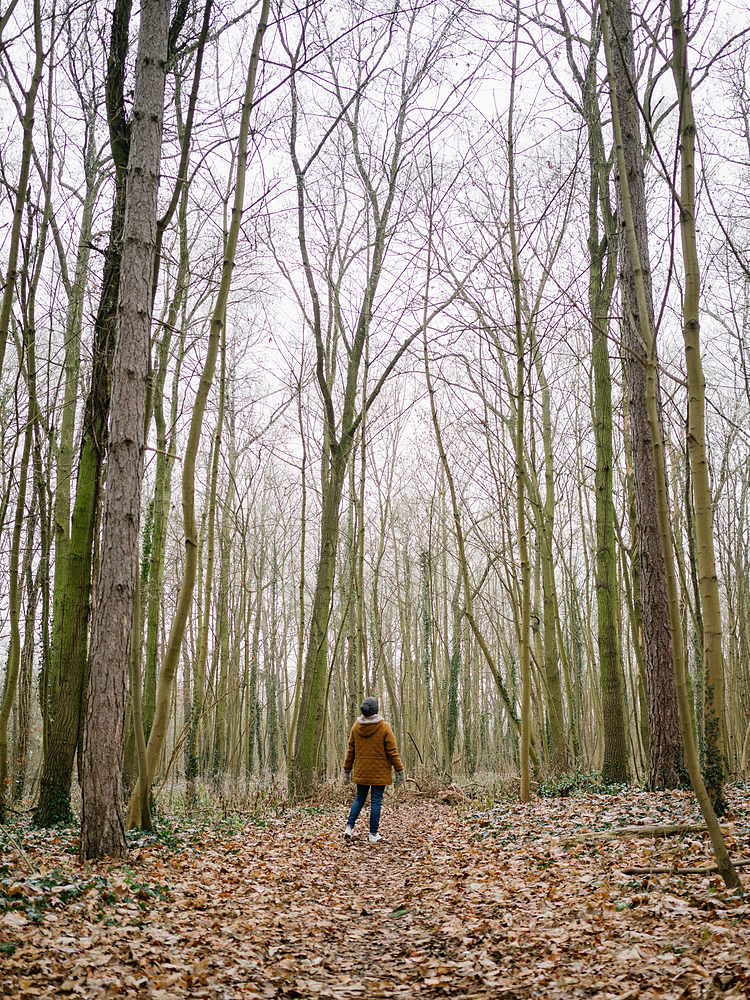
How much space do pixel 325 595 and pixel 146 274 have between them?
7.02m

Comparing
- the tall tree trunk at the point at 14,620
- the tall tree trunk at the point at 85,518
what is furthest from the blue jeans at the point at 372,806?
the tall tree trunk at the point at 14,620

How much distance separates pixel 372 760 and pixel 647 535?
4.19m

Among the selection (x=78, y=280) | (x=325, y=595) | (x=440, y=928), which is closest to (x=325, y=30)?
(x=78, y=280)

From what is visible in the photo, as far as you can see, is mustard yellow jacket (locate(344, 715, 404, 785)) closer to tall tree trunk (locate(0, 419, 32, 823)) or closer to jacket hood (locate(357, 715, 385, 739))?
jacket hood (locate(357, 715, 385, 739))

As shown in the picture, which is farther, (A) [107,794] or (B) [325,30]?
(B) [325,30]

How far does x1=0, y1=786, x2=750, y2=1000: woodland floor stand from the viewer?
3000mm

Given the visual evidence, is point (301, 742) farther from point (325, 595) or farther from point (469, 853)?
point (469, 853)

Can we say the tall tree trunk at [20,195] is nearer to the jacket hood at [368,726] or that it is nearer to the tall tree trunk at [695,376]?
the tall tree trunk at [695,376]

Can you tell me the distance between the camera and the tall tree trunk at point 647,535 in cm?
730

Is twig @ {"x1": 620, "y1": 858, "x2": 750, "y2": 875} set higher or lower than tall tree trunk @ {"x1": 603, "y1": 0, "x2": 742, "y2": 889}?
lower

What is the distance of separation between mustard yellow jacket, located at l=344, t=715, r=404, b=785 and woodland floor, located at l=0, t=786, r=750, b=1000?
141 cm

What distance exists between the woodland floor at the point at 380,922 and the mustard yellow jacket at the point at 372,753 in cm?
141

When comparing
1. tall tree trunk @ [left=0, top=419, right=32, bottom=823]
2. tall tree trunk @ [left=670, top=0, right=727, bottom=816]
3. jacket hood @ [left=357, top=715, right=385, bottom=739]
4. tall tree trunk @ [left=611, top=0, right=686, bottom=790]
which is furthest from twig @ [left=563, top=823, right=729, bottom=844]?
tall tree trunk @ [left=0, top=419, right=32, bottom=823]

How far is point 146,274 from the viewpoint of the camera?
5.95 m
